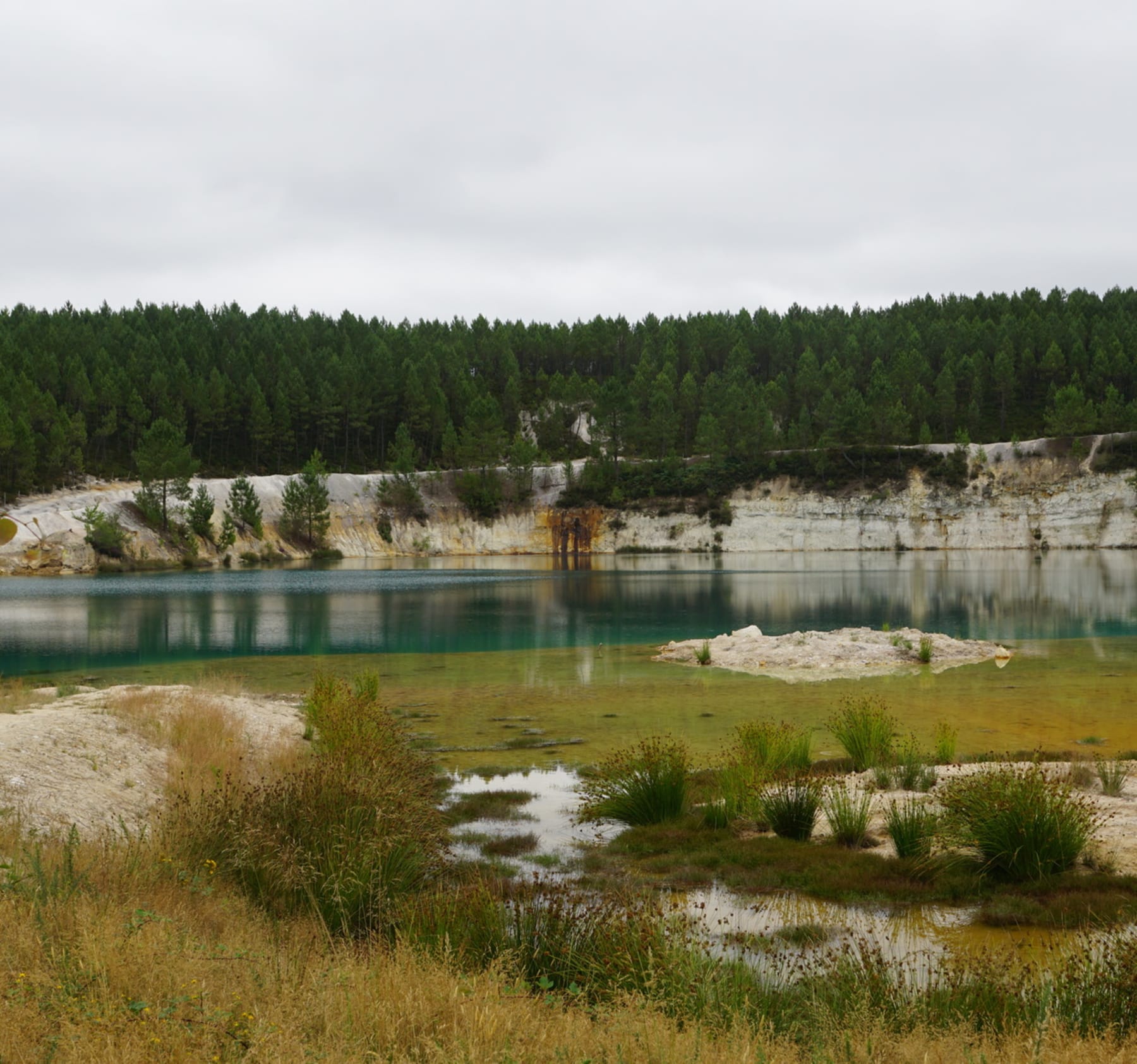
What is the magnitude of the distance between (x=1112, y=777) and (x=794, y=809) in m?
5.00

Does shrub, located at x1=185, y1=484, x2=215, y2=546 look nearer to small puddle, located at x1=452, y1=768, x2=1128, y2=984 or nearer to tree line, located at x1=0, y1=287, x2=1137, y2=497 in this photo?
tree line, located at x1=0, y1=287, x2=1137, y2=497

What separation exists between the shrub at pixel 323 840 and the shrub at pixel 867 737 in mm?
7684

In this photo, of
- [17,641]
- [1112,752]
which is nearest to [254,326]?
[17,641]

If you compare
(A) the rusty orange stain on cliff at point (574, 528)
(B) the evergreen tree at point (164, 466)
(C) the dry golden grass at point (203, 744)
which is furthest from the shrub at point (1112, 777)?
(A) the rusty orange stain on cliff at point (574, 528)

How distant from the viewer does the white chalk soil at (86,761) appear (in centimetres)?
1083

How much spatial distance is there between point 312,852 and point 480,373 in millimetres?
150732

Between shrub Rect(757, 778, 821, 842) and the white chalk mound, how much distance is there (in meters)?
14.6

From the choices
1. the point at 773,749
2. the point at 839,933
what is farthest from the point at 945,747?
the point at 839,933

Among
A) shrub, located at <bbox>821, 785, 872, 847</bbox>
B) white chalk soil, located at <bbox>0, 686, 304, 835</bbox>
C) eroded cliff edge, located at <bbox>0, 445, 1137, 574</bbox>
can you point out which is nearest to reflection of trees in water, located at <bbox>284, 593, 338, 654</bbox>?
white chalk soil, located at <bbox>0, 686, 304, 835</bbox>

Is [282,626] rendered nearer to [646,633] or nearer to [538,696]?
[646,633]

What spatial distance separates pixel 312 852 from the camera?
28.9 feet

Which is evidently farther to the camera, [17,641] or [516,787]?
[17,641]

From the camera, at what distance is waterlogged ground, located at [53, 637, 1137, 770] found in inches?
717

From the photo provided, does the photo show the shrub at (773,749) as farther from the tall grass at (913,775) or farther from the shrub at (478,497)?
the shrub at (478,497)
